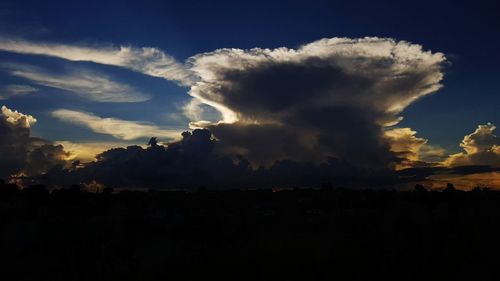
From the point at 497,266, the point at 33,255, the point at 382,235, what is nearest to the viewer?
the point at 497,266

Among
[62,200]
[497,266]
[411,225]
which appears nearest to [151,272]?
[411,225]

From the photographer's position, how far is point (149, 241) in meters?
28.9

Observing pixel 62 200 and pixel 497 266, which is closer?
pixel 497 266

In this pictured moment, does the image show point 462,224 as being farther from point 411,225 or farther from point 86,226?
point 86,226

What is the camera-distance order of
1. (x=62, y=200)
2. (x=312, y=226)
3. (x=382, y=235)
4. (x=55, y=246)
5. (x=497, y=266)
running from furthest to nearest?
(x=62, y=200) < (x=312, y=226) < (x=55, y=246) < (x=382, y=235) < (x=497, y=266)

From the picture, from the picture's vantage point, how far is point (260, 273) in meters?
17.0

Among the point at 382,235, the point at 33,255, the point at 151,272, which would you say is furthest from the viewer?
the point at 33,255

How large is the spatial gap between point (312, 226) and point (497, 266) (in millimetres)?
16070

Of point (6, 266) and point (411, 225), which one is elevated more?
point (411, 225)

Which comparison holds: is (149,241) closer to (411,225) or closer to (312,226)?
(312,226)

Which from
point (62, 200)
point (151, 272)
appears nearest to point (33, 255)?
point (151, 272)

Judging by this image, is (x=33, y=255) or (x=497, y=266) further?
(x=33, y=255)

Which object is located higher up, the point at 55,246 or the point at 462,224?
the point at 462,224

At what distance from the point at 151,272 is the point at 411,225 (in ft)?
35.1
